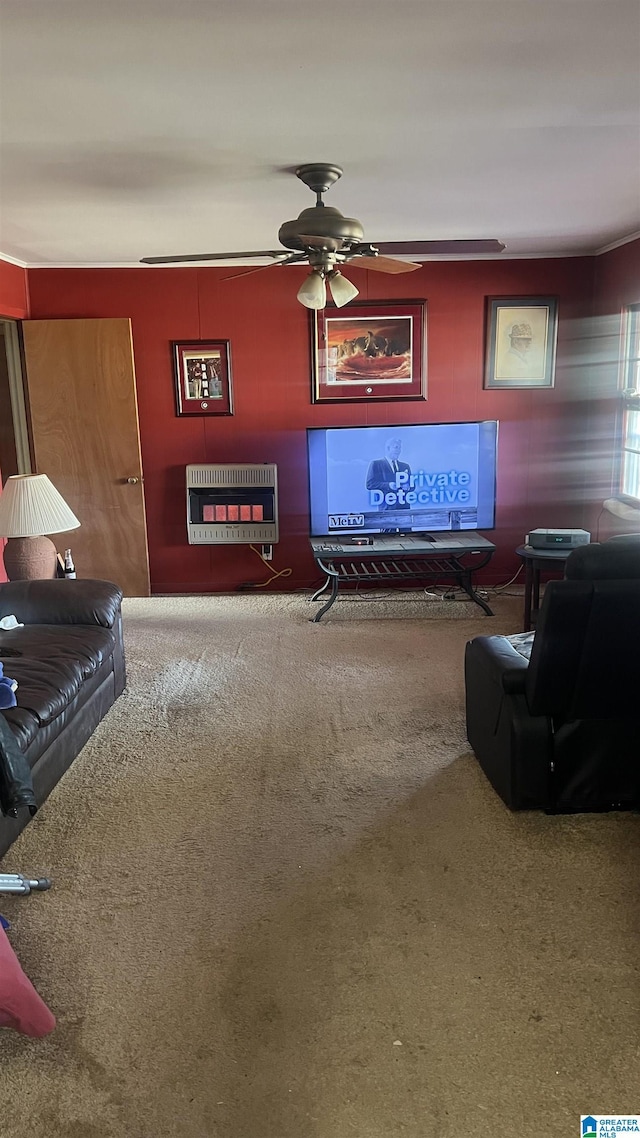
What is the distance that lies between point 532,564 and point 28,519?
283 cm

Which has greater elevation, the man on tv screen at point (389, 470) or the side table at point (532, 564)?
the man on tv screen at point (389, 470)

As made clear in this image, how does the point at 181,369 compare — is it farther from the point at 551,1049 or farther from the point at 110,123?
the point at 551,1049

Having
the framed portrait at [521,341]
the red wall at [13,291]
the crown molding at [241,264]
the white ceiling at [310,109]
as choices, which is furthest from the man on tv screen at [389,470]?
the red wall at [13,291]

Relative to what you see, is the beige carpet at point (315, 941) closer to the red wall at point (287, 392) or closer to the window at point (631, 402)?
the red wall at point (287, 392)

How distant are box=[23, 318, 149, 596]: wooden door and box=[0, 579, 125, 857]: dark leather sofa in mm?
1777

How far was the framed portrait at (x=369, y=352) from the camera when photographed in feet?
17.9

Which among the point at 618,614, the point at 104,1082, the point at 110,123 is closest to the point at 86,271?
the point at 110,123

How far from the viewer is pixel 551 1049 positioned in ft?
5.85

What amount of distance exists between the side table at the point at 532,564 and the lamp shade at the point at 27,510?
105 inches

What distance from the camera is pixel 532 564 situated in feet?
15.4

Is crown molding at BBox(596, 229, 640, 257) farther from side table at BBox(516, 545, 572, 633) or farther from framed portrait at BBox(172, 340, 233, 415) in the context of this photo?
framed portrait at BBox(172, 340, 233, 415)

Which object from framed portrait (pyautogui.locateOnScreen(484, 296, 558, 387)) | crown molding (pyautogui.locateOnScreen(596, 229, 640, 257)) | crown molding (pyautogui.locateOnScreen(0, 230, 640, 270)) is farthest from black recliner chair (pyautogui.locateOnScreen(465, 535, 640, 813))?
crown molding (pyautogui.locateOnScreen(0, 230, 640, 270))

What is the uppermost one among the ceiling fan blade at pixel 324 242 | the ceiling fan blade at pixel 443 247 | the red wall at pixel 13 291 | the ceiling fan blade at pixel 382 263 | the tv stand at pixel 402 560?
the red wall at pixel 13 291

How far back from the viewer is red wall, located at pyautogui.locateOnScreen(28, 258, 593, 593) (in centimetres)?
544
